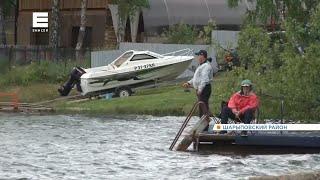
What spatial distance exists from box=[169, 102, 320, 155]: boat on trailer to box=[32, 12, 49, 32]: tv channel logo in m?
35.1

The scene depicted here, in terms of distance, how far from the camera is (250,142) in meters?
17.6

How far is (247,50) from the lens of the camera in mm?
23016

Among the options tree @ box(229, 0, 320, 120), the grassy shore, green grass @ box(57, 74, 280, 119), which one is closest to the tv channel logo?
the grassy shore

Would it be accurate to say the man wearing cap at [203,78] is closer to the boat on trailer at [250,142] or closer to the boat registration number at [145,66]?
the boat on trailer at [250,142]

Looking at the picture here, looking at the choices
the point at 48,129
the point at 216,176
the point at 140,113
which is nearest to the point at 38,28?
the point at 140,113

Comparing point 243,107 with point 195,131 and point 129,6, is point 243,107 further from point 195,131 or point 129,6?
point 129,6

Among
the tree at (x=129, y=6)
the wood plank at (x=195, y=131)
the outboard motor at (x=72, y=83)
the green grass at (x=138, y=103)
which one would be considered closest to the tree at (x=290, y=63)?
the green grass at (x=138, y=103)

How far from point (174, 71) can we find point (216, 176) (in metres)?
21.6

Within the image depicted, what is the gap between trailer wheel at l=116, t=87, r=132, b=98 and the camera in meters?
34.7

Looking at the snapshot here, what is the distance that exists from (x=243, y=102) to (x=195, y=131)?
1.40 m

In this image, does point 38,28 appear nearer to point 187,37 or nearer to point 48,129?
point 187,37

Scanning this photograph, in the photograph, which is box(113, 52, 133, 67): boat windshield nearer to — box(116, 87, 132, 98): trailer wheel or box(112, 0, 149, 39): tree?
box(116, 87, 132, 98): trailer wheel

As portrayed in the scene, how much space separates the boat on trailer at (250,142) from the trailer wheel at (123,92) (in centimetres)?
1621

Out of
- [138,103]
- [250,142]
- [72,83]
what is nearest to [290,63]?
[250,142]
